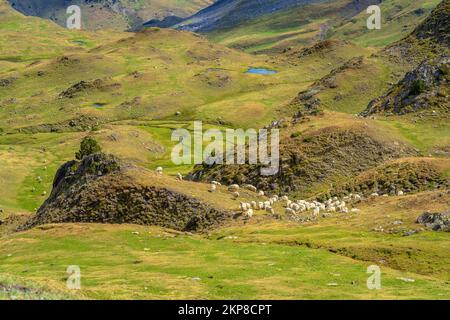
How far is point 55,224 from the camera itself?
73.7 metres

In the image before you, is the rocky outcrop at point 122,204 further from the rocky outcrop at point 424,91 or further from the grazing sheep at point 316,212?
the rocky outcrop at point 424,91

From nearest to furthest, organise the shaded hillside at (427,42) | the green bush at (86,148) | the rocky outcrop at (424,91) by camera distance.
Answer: the rocky outcrop at (424,91) → the green bush at (86,148) → the shaded hillside at (427,42)

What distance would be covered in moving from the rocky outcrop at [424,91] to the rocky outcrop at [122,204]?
6221 centimetres

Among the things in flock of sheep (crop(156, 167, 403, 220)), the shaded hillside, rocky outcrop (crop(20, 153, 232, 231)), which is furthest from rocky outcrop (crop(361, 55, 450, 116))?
rocky outcrop (crop(20, 153, 232, 231))

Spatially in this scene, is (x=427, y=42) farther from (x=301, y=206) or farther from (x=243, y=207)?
(x=243, y=207)

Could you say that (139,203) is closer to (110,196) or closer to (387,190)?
(110,196)

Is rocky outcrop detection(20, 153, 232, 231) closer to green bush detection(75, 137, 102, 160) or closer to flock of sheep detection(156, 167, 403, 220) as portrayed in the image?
flock of sheep detection(156, 167, 403, 220)

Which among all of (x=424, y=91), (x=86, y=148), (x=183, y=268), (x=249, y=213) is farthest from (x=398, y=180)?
(x=86, y=148)

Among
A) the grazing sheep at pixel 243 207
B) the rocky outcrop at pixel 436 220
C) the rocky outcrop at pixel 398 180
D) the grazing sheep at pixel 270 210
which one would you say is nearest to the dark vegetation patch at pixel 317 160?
the rocky outcrop at pixel 398 180

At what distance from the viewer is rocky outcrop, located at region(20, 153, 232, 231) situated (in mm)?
74688

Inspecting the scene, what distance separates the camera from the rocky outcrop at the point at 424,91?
394ft
